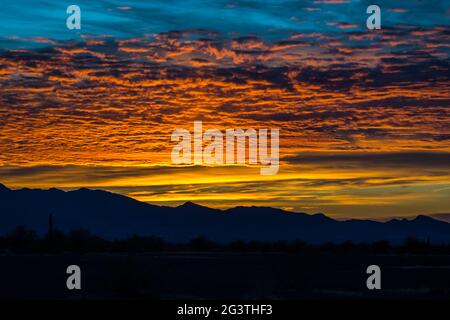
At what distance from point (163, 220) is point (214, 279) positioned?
5539 inches

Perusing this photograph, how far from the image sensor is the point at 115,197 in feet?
625

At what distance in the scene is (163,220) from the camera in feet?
594

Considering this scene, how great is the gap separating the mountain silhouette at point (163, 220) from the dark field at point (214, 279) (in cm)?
11663

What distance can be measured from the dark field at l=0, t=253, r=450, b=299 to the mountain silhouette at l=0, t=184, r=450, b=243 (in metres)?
117

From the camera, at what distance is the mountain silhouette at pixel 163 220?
170m

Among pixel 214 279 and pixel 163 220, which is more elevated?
pixel 163 220

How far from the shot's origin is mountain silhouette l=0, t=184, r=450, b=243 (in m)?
170

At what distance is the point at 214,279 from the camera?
4094 cm

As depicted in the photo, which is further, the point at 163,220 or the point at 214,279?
the point at 163,220

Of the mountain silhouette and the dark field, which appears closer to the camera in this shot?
the dark field

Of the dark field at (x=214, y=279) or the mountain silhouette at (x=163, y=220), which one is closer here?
the dark field at (x=214, y=279)
